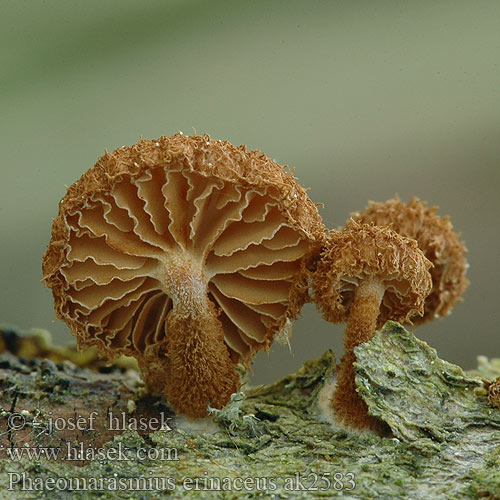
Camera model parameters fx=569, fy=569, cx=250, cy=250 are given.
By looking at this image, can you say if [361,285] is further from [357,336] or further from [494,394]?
[494,394]

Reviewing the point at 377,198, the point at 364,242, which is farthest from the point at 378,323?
the point at 377,198

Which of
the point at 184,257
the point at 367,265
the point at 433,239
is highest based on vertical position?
the point at 433,239

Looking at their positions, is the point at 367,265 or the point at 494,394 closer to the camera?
the point at 367,265

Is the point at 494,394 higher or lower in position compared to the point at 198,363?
higher

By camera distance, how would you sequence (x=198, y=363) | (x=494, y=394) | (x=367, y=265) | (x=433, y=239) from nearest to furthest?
(x=367, y=265), (x=494, y=394), (x=198, y=363), (x=433, y=239)
